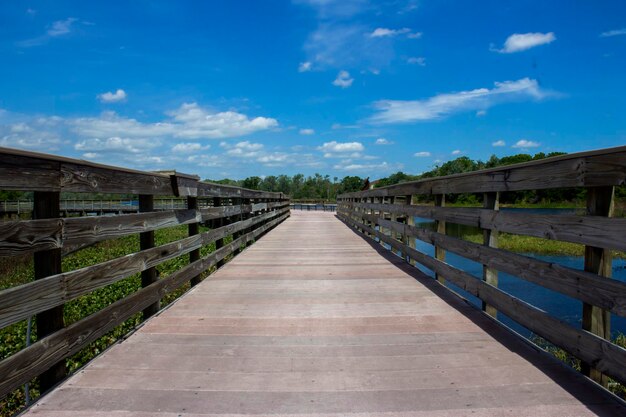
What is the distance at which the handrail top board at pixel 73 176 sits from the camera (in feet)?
6.94

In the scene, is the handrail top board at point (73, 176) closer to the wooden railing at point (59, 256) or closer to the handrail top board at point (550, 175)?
the wooden railing at point (59, 256)

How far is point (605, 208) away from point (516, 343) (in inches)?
47.1

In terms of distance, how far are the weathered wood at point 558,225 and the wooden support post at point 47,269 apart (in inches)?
111

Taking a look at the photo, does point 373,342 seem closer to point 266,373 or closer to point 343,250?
point 266,373

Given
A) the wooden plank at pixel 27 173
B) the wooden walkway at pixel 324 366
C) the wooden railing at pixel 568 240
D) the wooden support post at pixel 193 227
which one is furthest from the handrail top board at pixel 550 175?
the wooden plank at pixel 27 173

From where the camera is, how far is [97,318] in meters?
2.79

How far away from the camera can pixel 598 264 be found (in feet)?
7.78

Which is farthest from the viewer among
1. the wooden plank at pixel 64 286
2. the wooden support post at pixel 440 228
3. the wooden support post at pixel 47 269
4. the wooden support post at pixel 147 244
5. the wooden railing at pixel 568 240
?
the wooden support post at pixel 440 228

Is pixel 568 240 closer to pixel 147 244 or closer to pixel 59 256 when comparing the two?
Result: pixel 59 256

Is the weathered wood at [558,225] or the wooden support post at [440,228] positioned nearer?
the weathered wood at [558,225]

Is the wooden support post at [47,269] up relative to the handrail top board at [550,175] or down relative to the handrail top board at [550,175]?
down

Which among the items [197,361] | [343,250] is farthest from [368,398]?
[343,250]

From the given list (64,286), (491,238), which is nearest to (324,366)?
(64,286)

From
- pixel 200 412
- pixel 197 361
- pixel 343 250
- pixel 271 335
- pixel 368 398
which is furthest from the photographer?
pixel 343 250
